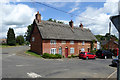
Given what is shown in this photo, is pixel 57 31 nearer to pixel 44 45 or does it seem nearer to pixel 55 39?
pixel 55 39

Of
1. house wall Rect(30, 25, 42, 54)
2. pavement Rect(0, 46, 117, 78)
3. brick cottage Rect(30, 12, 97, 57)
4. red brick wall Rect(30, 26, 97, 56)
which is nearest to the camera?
pavement Rect(0, 46, 117, 78)

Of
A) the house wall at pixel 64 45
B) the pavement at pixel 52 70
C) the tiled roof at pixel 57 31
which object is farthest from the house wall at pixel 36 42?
the pavement at pixel 52 70

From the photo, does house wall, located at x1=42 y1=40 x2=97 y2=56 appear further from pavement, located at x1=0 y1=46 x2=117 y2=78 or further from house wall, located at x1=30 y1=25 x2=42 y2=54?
pavement, located at x1=0 y1=46 x2=117 y2=78

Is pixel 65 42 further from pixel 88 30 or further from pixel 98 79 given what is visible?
pixel 98 79

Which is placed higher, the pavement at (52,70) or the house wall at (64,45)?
the house wall at (64,45)

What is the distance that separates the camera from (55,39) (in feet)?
87.4

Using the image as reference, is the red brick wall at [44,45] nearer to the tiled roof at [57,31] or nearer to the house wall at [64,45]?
the house wall at [64,45]

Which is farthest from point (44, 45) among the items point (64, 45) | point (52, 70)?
point (52, 70)

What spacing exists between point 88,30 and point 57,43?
57.8 feet

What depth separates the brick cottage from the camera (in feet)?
82.3

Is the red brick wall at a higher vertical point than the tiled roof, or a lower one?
lower

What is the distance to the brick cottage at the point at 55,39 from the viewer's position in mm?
25078

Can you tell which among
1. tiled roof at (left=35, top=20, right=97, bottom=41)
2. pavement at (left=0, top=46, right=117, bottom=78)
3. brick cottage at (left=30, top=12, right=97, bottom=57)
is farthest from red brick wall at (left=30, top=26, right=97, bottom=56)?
pavement at (left=0, top=46, right=117, bottom=78)

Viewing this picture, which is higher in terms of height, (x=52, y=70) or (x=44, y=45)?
(x=44, y=45)
